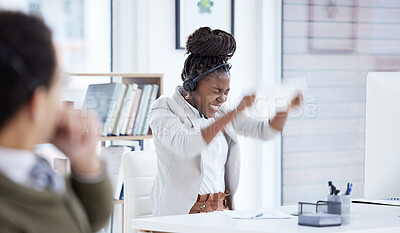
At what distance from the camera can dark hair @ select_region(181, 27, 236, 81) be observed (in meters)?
2.65

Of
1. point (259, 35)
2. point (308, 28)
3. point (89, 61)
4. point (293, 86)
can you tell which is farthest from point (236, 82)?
point (293, 86)

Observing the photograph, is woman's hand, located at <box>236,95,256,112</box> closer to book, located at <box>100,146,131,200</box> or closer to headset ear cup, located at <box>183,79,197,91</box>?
headset ear cup, located at <box>183,79,197,91</box>

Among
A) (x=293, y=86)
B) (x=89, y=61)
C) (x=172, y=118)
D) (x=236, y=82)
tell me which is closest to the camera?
(x=293, y=86)

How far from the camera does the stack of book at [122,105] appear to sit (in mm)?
3352

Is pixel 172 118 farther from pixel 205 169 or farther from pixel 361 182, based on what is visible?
pixel 361 182

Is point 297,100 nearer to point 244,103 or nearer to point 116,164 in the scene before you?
point 244,103

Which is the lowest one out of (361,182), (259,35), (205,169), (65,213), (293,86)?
(361,182)

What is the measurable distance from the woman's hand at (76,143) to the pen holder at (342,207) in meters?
1.29

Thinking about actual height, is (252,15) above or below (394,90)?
above

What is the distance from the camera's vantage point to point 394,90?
231cm

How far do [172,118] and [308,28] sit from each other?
220 cm

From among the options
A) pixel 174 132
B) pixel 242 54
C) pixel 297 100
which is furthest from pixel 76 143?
pixel 242 54

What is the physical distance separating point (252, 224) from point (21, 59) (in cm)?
136

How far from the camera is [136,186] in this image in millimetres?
2791
